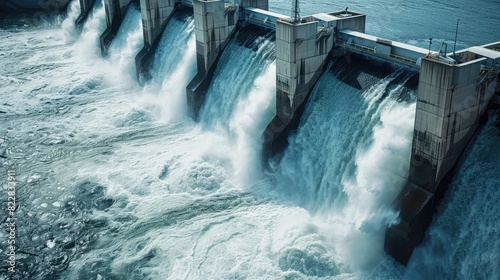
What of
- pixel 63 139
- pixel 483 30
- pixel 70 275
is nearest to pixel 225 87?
pixel 63 139

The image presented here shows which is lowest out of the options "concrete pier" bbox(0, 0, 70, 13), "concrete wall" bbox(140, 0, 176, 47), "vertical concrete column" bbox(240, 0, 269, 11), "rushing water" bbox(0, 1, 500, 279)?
"rushing water" bbox(0, 1, 500, 279)

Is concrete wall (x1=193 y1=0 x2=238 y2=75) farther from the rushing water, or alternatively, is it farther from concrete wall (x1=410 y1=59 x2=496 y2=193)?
concrete wall (x1=410 y1=59 x2=496 y2=193)

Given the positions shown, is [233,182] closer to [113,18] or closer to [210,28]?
[210,28]

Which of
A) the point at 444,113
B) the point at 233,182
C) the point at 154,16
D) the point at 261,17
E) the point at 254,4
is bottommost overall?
the point at 233,182

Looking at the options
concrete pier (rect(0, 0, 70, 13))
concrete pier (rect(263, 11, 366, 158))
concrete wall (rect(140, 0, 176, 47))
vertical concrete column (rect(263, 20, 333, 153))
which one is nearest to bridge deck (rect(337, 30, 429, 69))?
concrete pier (rect(263, 11, 366, 158))

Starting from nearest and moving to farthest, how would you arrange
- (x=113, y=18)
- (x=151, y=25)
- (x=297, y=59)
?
(x=297, y=59) < (x=151, y=25) < (x=113, y=18)

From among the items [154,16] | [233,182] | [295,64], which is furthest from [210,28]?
[233,182]
